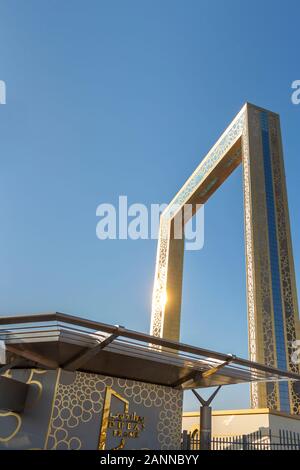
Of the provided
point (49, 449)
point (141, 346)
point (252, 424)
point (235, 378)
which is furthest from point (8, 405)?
point (252, 424)

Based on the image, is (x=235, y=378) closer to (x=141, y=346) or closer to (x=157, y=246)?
(x=141, y=346)

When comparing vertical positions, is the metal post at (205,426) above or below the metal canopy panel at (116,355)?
below

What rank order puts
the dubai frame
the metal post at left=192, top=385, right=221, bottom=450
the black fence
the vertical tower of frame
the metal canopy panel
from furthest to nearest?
the dubai frame
the vertical tower of frame
the metal post at left=192, top=385, right=221, bottom=450
the black fence
the metal canopy panel

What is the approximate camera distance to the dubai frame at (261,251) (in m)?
23.2

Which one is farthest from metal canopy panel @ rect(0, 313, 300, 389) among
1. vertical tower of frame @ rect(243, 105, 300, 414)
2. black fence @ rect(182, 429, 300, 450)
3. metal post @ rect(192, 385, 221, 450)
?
vertical tower of frame @ rect(243, 105, 300, 414)

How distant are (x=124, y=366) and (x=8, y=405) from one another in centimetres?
374

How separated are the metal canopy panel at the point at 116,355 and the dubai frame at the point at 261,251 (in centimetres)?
850

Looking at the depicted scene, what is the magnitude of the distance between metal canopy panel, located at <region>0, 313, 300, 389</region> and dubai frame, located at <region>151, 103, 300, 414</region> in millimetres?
8504

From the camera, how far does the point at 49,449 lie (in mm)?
11742

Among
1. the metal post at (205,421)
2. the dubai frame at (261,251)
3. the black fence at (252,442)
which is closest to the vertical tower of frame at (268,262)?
the dubai frame at (261,251)

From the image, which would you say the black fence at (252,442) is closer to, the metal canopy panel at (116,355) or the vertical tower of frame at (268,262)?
the metal canopy panel at (116,355)

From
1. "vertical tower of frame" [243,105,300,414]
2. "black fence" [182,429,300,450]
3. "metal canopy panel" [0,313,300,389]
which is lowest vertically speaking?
"black fence" [182,429,300,450]

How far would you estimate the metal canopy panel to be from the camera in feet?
35.3

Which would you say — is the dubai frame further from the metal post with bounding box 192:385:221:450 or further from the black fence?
the metal post with bounding box 192:385:221:450
